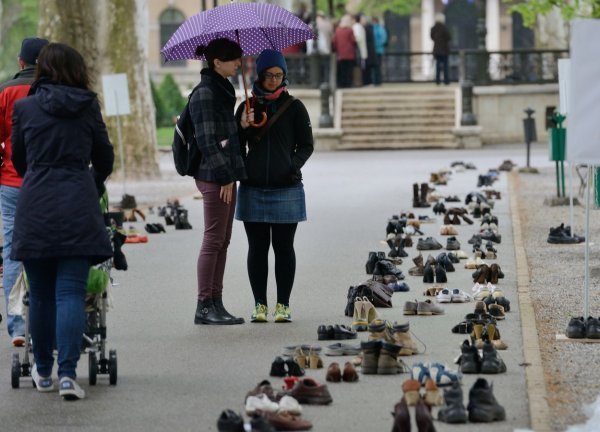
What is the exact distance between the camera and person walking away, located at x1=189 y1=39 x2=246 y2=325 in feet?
38.9

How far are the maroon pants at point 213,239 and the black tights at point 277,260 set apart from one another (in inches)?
9.1

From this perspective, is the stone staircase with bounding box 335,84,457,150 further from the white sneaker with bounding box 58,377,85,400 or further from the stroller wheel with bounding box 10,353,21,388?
the white sneaker with bounding box 58,377,85,400

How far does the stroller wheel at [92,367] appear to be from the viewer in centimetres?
962

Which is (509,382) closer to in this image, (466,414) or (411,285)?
(466,414)

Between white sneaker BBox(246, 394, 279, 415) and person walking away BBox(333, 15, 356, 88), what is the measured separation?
35.0 meters

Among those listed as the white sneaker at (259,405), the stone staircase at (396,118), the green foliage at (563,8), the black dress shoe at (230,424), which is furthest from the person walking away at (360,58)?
the black dress shoe at (230,424)

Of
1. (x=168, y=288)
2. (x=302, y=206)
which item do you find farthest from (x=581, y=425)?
(x=168, y=288)

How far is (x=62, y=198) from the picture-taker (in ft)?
30.3

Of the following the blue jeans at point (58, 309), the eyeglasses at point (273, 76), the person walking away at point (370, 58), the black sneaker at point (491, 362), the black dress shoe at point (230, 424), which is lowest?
the person walking away at point (370, 58)

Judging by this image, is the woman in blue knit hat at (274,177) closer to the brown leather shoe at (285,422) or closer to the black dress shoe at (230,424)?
the brown leather shoe at (285,422)

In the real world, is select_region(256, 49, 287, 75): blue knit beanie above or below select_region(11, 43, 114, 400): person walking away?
above

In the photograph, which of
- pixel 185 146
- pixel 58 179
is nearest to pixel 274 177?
pixel 185 146

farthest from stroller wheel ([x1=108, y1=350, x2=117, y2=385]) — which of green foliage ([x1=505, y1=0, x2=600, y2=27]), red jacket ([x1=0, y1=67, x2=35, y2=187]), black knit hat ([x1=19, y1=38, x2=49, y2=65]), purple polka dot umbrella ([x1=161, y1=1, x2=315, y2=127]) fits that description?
green foliage ([x1=505, y1=0, x2=600, y2=27])

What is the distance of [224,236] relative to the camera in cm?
1216
